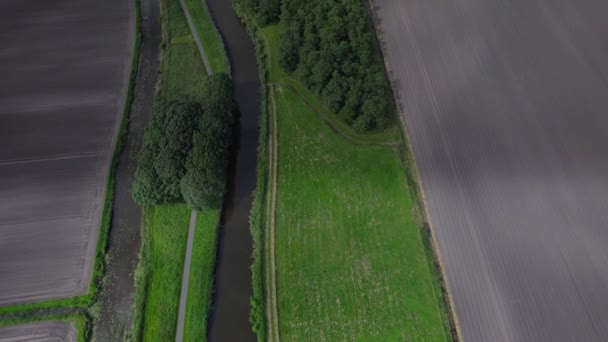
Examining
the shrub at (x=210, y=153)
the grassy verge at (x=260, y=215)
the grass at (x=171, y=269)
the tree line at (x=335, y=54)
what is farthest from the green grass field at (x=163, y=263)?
the tree line at (x=335, y=54)

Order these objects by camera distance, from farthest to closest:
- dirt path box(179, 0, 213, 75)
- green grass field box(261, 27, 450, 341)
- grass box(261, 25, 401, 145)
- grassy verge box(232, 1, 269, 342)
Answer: dirt path box(179, 0, 213, 75) → grass box(261, 25, 401, 145) → grassy verge box(232, 1, 269, 342) → green grass field box(261, 27, 450, 341)

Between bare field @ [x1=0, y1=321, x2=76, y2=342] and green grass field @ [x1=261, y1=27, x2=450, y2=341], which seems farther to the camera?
green grass field @ [x1=261, y1=27, x2=450, y2=341]

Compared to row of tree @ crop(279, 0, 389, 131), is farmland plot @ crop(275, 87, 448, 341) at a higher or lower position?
lower

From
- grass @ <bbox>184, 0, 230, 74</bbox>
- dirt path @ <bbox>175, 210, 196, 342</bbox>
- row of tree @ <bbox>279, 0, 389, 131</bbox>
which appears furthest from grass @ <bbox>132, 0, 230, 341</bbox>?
row of tree @ <bbox>279, 0, 389, 131</bbox>

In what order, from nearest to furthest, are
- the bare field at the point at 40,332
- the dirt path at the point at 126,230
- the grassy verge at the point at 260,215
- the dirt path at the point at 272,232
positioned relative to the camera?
the bare field at the point at 40,332 → the dirt path at the point at 272,232 → the grassy verge at the point at 260,215 → the dirt path at the point at 126,230

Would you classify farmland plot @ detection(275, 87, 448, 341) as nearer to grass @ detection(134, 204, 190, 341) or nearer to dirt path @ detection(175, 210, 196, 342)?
dirt path @ detection(175, 210, 196, 342)

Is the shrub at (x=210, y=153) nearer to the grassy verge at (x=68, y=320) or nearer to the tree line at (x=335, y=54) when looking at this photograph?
the tree line at (x=335, y=54)

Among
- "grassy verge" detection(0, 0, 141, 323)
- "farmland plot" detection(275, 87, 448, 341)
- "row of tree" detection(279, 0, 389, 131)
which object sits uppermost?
"row of tree" detection(279, 0, 389, 131)

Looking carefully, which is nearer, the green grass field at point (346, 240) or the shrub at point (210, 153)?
the green grass field at point (346, 240)
